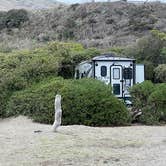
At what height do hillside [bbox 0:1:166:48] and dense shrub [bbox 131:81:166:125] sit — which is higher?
hillside [bbox 0:1:166:48]

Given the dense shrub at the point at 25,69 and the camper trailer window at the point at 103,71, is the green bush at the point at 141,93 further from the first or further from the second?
the dense shrub at the point at 25,69

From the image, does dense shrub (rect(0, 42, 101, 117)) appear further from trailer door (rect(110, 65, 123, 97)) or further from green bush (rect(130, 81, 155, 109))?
green bush (rect(130, 81, 155, 109))

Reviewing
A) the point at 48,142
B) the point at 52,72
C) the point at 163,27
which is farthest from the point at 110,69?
the point at 163,27

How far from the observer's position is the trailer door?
84.8ft

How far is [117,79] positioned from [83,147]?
12217 mm

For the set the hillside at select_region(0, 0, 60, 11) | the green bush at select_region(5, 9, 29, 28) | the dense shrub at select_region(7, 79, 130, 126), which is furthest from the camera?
the hillside at select_region(0, 0, 60, 11)

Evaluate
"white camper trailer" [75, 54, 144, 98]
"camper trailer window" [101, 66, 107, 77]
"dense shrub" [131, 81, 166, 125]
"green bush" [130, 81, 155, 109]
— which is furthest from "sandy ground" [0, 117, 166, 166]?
"camper trailer window" [101, 66, 107, 77]

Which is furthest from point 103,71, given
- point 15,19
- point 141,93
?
point 15,19

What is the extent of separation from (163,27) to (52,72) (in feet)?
100.0

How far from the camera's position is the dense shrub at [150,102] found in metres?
21.6

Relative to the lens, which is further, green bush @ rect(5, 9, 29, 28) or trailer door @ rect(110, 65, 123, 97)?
green bush @ rect(5, 9, 29, 28)

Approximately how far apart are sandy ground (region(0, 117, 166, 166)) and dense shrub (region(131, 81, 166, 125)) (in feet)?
8.84

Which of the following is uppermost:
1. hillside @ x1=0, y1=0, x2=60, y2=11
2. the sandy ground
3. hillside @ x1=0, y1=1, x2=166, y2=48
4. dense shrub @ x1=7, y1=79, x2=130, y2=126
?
hillside @ x1=0, y1=0, x2=60, y2=11

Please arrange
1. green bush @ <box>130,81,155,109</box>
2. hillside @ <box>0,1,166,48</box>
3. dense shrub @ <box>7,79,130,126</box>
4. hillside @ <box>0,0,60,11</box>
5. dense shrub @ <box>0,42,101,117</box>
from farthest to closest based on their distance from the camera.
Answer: hillside @ <box>0,0,60,11</box> < hillside @ <box>0,1,166,48</box> < dense shrub @ <box>0,42,101,117</box> < green bush @ <box>130,81,155,109</box> < dense shrub @ <box>7,79,130,126</box>
